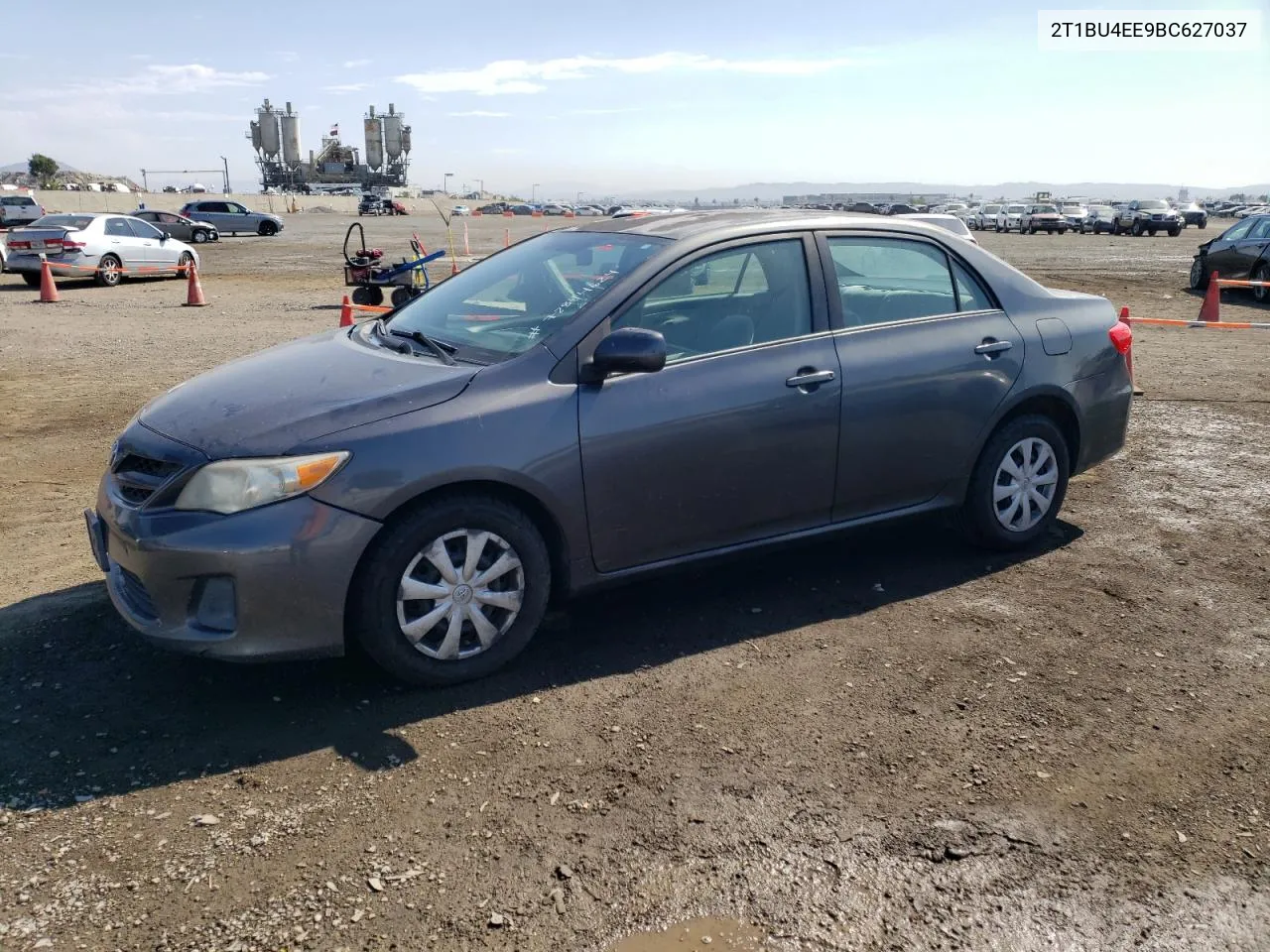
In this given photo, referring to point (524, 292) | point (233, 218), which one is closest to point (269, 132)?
point (233, 218)

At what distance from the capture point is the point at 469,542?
3.85m

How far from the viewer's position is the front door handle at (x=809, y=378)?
4.50 metres

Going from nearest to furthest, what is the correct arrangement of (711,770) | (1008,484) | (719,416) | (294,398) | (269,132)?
(711,770)
(294,398)
(719,416)
(1008,484)
(269,132)

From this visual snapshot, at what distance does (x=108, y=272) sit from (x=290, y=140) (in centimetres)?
13883

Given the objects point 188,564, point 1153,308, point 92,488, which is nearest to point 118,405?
point 92,488

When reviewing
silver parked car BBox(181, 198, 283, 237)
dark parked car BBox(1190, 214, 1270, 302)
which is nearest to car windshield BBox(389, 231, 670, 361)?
dark parked car BBox(1190, 214, 1270, 302)

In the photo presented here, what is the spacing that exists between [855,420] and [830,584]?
84 cm

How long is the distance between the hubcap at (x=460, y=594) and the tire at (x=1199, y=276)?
65.2 ft

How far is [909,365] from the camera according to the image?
191 inches

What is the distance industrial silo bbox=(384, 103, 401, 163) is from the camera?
147625 millimetres

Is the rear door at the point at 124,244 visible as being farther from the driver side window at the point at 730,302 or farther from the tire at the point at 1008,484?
the tire at the point at 1008,484

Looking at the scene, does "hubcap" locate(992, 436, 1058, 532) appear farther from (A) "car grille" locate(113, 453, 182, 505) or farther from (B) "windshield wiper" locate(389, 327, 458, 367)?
(A) "car grille" locate(113, 453, 182, 505)

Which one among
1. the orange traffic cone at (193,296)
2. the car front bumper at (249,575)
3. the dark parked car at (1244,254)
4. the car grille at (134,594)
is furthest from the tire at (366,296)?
the dark parked car at (1244,254)

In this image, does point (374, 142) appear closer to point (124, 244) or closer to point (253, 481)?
point (124, 244)
